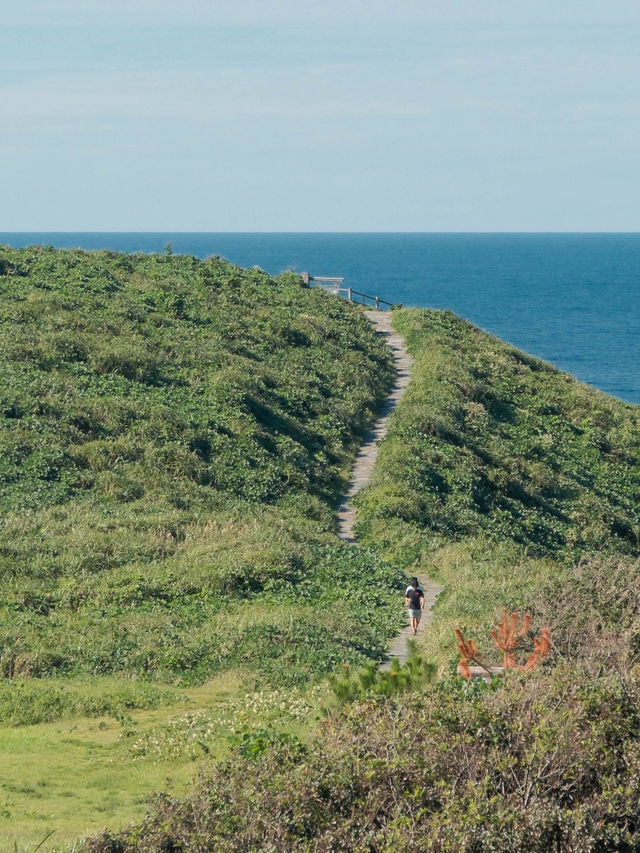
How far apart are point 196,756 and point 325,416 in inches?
1018

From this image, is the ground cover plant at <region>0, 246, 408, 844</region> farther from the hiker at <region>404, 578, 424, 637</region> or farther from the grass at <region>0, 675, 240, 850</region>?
the hiker at <region>404, 578, 424, 637</region>

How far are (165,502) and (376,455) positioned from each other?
35.7ft

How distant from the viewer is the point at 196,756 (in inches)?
537

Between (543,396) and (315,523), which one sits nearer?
(315,523)

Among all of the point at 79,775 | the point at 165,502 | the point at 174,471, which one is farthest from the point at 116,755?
the point at 174,471

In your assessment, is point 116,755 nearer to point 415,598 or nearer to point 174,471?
point 415,598

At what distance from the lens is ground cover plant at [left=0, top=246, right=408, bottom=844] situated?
17.5 metres

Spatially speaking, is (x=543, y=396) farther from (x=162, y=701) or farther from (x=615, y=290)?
(x=615, y=290)

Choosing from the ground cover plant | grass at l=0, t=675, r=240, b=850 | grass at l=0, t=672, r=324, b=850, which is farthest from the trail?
grass at l=0, t=675, r=240, b=850

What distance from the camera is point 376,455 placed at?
36969mm

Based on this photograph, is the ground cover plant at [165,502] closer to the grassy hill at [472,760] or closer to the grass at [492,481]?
the grass at [492,481]

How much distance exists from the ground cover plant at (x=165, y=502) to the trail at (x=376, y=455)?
43 cm

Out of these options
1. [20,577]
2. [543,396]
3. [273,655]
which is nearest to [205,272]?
[543,396]

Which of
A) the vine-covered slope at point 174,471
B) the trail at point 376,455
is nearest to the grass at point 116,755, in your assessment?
the vine-covered slope at point 174,471
